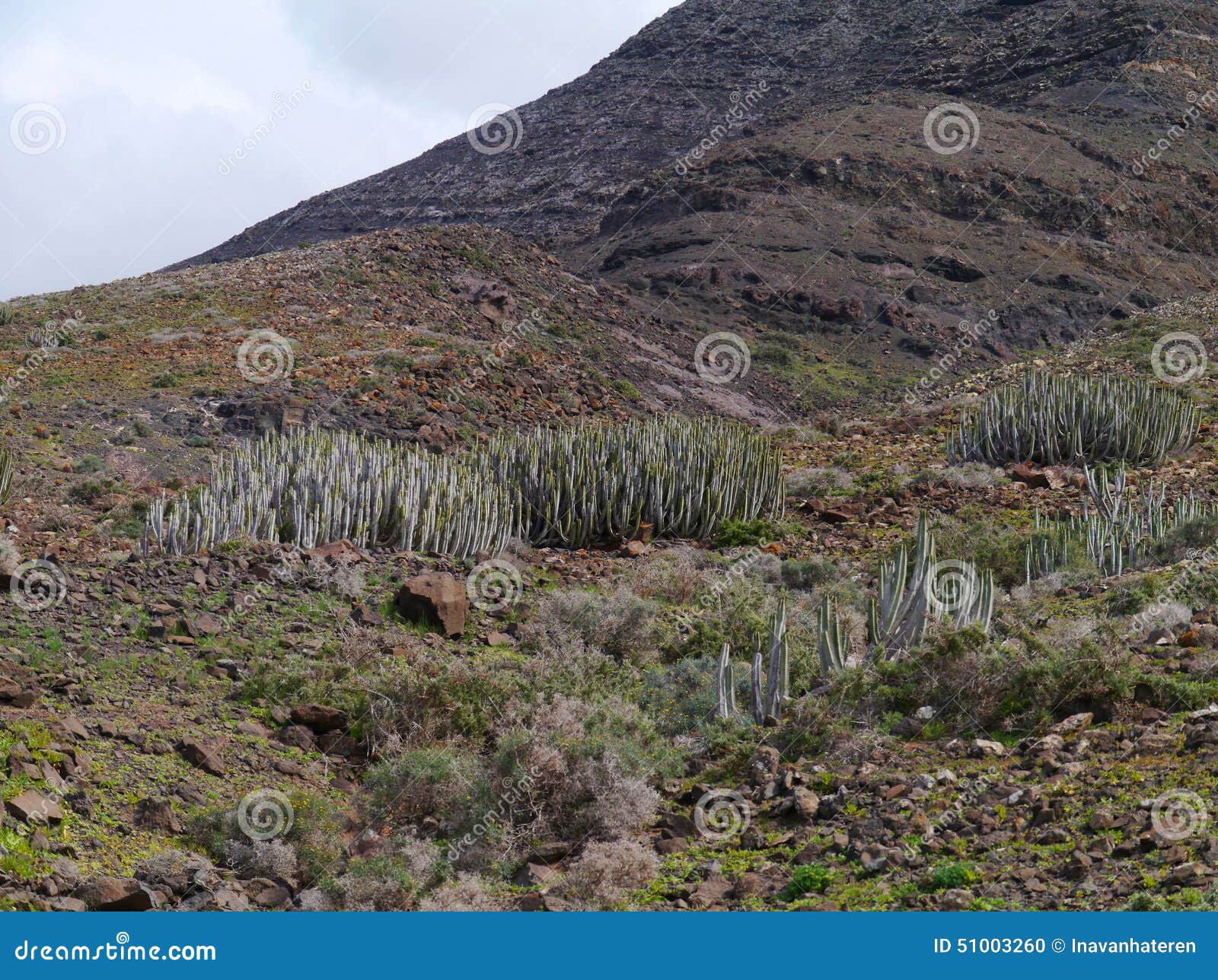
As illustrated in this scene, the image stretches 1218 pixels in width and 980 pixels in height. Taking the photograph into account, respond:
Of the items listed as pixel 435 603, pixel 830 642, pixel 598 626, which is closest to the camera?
pixel 830 642

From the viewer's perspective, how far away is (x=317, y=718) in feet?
21.1

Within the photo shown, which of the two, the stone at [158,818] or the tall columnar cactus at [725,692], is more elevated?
the tall columnar cactus at [725,692]

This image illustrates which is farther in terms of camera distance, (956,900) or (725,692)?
(725,692)

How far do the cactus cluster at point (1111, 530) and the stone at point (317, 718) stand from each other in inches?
196

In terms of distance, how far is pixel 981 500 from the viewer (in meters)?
11.3

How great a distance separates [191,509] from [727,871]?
5.75m

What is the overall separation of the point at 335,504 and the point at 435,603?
1.94m

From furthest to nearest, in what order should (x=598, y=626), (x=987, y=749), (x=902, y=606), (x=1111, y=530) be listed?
1. (x=1111, y=530)
2. (x=598, y=626)
3. (x=902, y=606)
4. (x=987, y=749)

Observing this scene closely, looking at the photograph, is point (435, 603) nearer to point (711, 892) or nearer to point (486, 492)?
point (486, 492)

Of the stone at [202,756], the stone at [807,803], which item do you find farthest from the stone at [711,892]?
the stone at [202,756]

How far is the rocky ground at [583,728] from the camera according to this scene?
448 centimetres

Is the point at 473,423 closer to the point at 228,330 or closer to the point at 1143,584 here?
the point at 228,330

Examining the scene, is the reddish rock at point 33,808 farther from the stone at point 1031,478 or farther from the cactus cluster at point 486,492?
the stone at point 1031,478

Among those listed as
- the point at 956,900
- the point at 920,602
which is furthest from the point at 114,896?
the point at 920,602
